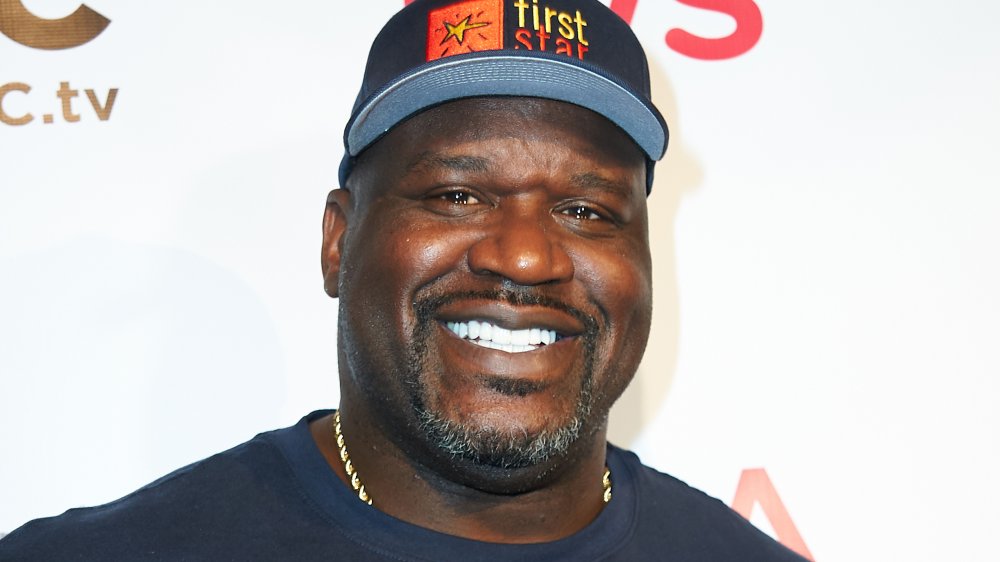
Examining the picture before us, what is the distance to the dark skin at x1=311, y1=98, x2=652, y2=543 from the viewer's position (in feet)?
3.95

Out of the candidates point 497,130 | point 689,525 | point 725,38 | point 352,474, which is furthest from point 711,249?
point 352,474

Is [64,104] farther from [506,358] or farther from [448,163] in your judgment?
[506,358]

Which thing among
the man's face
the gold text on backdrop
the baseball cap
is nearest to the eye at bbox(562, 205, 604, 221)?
the man's face

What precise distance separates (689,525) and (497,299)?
405 millimetres

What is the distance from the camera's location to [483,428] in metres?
1.19

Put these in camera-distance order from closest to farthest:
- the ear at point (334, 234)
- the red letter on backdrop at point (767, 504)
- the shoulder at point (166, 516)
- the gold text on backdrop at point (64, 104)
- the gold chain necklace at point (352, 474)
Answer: the shoulder at point (166, 516) → the gold chain necklace at point (352, 474) → the ear at point (334, 234) → the gold text on backdrop at point (64, 104) → the red letter on backdrop at point (767, 504)

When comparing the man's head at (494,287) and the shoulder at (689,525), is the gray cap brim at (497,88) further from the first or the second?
the shoulder at (689,525)

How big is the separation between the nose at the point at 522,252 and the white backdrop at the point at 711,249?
1.82ft

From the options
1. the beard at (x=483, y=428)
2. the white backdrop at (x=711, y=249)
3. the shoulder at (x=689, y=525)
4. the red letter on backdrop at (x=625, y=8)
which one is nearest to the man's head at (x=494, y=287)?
the beard at (x=483, y=428)

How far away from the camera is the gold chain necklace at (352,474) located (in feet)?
4.15

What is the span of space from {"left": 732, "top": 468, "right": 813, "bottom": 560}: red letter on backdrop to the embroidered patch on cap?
34.0 inches

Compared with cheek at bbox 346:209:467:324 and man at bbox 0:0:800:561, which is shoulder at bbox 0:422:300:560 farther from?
cheek at bbox 346:209:467:324

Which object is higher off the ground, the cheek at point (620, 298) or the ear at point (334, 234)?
the ear at point (334, 234)

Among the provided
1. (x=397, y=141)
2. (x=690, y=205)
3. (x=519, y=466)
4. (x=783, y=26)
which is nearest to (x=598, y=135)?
(x=397, y=141)
